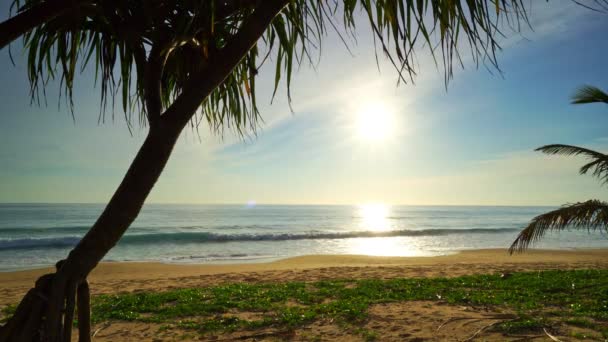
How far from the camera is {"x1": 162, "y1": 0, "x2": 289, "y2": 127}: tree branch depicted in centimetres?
137

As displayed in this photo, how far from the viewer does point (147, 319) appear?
18.0 feet

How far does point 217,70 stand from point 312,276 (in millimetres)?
9755

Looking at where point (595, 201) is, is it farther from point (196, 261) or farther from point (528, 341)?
point (196, 261)

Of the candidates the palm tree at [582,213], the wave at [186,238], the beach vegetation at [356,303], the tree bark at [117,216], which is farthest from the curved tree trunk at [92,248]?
the wave at [186,238]

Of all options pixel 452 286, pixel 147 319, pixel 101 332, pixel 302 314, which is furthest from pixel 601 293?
pixel 101 332

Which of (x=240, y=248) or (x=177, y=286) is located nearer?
(x=177, y=286)

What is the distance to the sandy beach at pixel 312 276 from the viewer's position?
489cm

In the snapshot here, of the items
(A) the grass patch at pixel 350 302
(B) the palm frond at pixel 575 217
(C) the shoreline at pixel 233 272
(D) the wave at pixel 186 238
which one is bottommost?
(D) the wave at pixel 186 238

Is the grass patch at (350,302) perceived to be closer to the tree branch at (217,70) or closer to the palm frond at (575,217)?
the palm frond at (575,217)

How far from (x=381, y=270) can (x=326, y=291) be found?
4.71m

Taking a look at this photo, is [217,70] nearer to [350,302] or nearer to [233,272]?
[350,302]

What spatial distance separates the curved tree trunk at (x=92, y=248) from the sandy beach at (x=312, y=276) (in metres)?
3.34

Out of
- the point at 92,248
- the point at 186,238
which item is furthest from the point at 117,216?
the point at 186,238

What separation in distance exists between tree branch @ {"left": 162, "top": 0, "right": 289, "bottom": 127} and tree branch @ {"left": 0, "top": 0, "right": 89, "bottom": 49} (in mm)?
425
